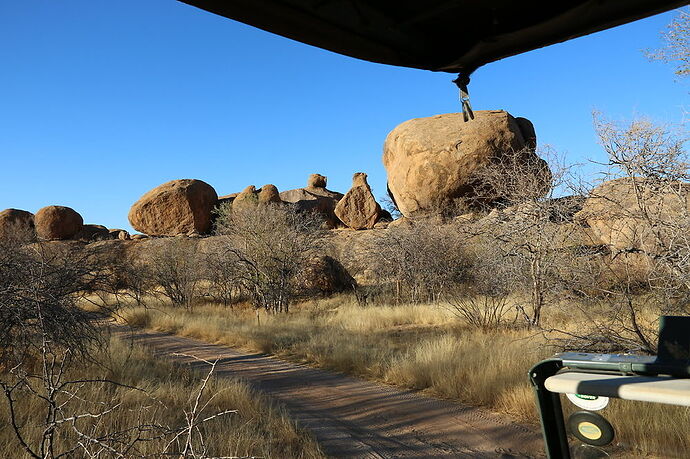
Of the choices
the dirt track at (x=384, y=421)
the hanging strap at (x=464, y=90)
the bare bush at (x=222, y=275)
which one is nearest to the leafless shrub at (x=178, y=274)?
the bare bush at (x=222, y=275)

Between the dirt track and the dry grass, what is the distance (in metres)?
0.35

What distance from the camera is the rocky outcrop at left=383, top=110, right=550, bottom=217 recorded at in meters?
→ 23.0

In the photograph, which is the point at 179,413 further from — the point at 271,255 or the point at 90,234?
the point at 90,234

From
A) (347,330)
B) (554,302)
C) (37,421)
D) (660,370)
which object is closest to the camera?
(660,370)

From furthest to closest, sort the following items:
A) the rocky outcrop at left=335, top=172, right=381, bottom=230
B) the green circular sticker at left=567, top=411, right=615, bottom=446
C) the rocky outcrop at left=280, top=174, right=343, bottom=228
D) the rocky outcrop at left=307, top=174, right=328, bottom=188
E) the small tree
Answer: the rocky outcrop at left=307, top=174, right=328, bottom=188
the rocky outcrop at left=280, top=174, right=343, bottom=228
the rocky outcrop at left=335, top=172, right=381, bottom=230
the small tree
the green circular sticker at left=567, top=411, right=615, bottom=446

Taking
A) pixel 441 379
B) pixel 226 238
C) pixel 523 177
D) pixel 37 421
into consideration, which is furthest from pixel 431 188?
pixel 37 421

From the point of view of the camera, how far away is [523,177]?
33.2ft

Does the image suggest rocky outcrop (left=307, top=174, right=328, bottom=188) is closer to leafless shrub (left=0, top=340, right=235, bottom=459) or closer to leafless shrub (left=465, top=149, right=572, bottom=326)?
leafless shrub (left=465, top=149, right=572, bottom=326)

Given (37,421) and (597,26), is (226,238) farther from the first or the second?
(597,26)

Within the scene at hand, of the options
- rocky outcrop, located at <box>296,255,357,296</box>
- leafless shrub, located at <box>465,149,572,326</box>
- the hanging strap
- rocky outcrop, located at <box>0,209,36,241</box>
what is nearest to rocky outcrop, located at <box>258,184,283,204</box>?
rocky outcrop, located at <box>0,209,36,241</box>

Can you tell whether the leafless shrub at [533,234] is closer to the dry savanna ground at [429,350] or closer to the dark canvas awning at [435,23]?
the dry savanna ground at [429,350]

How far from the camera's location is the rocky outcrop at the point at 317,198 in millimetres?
38062

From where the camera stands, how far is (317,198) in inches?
1618

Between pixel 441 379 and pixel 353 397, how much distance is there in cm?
124
